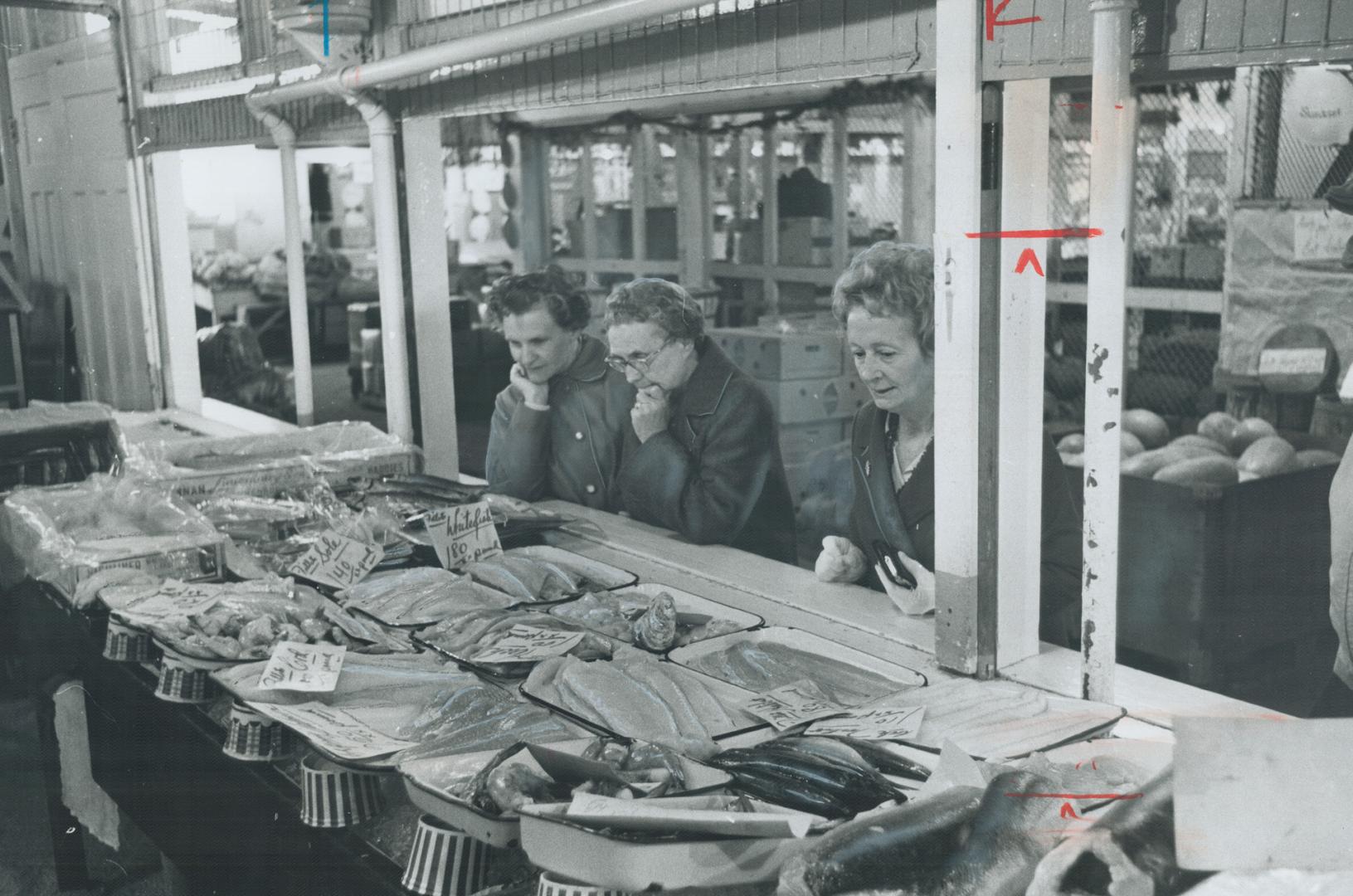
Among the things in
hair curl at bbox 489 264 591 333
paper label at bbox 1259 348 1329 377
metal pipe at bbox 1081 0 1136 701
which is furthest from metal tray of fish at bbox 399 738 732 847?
paper label at bbox 1259 348 1329 377

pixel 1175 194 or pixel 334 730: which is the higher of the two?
pixel 1175 194

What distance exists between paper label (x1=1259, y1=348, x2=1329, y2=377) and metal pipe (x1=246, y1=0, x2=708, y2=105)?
9.95ft

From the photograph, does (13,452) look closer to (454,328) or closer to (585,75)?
→ (454,328)

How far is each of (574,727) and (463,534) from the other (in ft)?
4.38

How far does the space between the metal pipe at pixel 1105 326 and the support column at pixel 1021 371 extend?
205 mm

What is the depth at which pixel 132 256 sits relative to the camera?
6.63 m

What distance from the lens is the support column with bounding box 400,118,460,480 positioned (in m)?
4.51

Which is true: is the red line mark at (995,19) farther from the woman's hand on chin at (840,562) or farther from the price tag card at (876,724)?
the woman's hand on chin at (840,562)

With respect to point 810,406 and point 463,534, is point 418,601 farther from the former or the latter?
point 810,406

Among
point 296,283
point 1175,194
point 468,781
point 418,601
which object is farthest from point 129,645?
point 1175,194

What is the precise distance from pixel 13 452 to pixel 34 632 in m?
1.06

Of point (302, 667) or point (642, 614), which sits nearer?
point (302, 667)

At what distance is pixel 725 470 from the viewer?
382cm

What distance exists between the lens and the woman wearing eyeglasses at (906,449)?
2971mm
